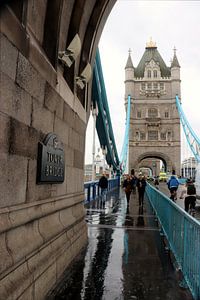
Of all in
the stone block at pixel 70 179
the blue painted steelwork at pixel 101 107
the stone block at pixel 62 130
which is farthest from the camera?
the blue painted steelwork at pixel 101 107

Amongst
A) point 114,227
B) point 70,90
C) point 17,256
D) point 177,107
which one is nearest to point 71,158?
point 70,90

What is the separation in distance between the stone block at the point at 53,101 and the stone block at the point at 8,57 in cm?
87

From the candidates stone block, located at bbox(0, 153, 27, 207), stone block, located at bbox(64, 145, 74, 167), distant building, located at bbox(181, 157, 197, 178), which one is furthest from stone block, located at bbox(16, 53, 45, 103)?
distant building, located at bbox(181, 157, 197, 178)

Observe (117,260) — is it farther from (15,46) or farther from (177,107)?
(177,107)

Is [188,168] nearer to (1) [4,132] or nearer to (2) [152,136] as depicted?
(2) [152,136]

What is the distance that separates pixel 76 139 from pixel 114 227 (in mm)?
3200

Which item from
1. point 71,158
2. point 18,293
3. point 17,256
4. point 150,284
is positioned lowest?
point 150,284

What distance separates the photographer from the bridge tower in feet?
220

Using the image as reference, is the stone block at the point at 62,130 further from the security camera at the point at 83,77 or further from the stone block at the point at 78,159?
the security camera at the point at 83,77

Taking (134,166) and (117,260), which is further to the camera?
(134,166)

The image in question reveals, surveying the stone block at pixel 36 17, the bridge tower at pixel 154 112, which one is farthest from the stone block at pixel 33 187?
the bridge tower at pixel 154 112

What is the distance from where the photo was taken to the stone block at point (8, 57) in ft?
8.43

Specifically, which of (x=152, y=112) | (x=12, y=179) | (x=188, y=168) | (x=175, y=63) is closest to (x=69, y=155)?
(x=12, y=179)

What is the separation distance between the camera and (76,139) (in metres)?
5.39
